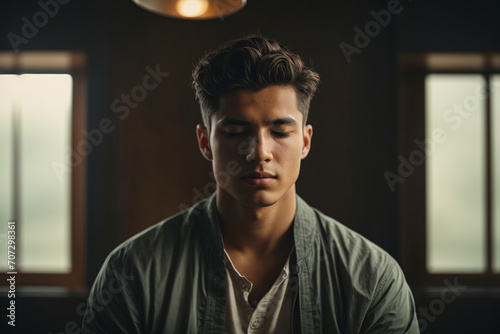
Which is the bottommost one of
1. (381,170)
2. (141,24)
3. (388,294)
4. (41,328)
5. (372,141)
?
(41,328)

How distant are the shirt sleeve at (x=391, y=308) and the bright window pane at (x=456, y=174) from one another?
1.10 metres

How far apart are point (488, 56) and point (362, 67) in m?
0.73

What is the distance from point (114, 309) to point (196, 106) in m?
1.26

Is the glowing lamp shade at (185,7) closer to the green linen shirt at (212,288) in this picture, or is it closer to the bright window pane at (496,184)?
the green linen shirt at (212,288)

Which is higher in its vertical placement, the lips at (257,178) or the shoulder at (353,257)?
the lips at (257,178)

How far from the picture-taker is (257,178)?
114cm

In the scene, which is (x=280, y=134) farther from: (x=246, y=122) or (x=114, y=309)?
(x=114, y=309)

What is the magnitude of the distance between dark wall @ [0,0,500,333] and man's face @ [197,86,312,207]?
0.92 metres

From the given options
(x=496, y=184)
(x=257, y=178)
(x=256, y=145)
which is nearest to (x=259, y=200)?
(x=257, y=178)

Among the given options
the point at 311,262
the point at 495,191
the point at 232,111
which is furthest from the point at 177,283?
the point at 495,191

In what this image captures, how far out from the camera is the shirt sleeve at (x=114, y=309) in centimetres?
113

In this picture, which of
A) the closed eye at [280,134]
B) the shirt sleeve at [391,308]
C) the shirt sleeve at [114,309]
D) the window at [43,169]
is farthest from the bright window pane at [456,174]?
the window at [43,169]

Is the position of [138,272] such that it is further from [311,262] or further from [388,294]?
[388,294]

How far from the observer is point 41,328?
6.75ft
